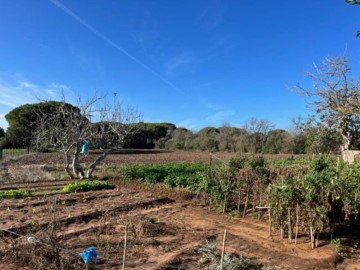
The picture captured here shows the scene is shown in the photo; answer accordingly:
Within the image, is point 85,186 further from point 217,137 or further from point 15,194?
point 217,137

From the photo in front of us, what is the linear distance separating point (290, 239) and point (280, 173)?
191cm

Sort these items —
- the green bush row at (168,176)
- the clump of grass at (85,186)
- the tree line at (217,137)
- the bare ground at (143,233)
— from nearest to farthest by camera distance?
the bare ground at (143,233), the clump of grass at (85,186), the green bush row at (168,176), the tree line at (217,137)

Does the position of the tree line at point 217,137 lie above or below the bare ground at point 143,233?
above

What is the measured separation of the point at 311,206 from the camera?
658cm

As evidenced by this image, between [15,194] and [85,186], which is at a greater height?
[85,186]

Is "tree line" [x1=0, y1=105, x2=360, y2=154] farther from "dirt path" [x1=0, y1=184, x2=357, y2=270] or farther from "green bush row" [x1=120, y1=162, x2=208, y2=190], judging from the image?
"dirt path" [x1=0, y1=184, x2=357, y2=270]

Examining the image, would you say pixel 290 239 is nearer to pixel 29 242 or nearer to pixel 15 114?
pixel 29 242

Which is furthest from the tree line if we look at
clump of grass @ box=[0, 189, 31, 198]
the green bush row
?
clump of grass @ box=[0, 189, 31, 198]

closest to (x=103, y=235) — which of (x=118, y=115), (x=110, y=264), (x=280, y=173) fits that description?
(x=110, y=264)

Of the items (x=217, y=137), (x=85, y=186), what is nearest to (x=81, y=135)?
(x=85, y=186)

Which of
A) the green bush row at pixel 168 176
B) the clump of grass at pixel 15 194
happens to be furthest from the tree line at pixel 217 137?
the clump of grass at pixel 15 194

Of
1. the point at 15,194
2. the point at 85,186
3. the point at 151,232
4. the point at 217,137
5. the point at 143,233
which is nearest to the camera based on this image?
the point at 143,233

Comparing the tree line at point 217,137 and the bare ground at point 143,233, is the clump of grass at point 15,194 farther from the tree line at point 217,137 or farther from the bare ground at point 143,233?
the tree line at point 217,137

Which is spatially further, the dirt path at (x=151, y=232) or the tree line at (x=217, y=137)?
the tree line at (x=217, y=137)
